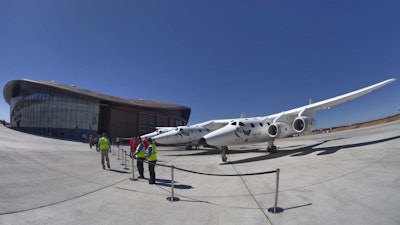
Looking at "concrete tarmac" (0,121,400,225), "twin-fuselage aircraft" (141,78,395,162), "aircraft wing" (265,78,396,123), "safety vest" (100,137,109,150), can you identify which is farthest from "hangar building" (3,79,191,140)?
"concrete tarmac" (0,121,400,225)

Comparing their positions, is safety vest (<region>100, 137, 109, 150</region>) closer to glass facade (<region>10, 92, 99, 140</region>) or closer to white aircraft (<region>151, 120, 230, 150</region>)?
white aircraft (<region>151, 120, 230, 150</region>)

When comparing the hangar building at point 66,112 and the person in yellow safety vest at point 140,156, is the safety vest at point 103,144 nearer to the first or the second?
the person in yellow safety vest at point 140,156

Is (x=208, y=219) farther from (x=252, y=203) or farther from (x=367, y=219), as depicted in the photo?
(x=367, y=219)

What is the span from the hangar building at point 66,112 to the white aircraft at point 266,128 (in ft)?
101

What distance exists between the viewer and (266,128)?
655 inches

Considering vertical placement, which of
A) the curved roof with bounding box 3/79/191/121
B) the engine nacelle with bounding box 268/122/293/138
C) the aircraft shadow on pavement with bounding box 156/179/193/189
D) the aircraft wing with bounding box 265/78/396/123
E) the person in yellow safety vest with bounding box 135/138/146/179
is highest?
the curved roof with bounding box 3/79/191/121

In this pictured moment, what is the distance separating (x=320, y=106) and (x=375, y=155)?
25.7 feet

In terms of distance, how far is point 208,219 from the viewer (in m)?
4.64

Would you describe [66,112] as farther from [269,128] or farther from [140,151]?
[140,151]

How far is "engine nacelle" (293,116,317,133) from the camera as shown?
49.4ft

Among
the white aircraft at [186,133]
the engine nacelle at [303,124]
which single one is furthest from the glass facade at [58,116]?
the engine nacelle at [303,124]

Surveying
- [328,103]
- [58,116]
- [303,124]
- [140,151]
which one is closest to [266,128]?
[303,124]

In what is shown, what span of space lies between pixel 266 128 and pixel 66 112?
39775 mm

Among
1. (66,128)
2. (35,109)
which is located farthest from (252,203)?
(35,109)
